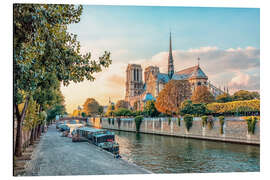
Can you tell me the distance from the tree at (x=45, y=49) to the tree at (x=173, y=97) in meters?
27.9

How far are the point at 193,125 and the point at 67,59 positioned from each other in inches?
825

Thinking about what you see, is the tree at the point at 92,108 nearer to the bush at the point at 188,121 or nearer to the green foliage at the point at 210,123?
the bush at the point at 188,121

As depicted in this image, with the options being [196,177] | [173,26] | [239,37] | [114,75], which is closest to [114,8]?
[173,26]

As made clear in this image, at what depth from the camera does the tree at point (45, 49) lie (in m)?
6.70

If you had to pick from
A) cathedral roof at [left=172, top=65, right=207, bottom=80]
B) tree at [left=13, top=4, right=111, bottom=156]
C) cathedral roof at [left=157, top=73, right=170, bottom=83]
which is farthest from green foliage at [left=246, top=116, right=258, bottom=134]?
cathedral roof at [left=157, top=73, right=170, bottom=83]

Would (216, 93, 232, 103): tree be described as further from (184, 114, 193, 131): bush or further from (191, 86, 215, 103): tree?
(184, 114, 193, 131): bush

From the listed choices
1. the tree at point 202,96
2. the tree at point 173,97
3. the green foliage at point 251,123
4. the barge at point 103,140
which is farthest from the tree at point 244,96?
the barge at point 103,140

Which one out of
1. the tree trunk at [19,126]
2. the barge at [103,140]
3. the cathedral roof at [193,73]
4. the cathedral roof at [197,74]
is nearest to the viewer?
the tree trunk at [19,126]

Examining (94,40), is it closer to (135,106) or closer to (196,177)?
(196,177)

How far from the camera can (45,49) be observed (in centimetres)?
757

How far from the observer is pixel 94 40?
1076 cm

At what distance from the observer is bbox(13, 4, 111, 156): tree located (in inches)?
264

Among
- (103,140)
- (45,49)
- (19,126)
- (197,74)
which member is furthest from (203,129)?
(197,74)

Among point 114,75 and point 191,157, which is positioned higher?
point 114,75
